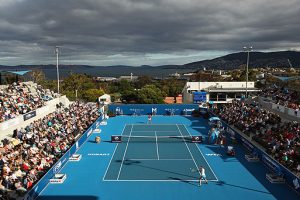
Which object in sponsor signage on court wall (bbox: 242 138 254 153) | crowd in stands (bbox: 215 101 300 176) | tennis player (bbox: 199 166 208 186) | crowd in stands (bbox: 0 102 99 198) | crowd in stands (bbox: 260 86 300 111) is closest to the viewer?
crowd in stands (bbox: 0 102 99 198)

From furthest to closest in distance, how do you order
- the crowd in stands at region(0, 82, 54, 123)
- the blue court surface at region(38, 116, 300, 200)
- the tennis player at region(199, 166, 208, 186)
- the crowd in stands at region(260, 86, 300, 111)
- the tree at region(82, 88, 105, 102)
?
the tree at region(82, 88, 105, 102) < the crowd in stands at region(260, 86, 300, 111) < the crowd in stands at region(0, 82, 54, 123) < the tennis player at region(199, 166, 208, 186) < the blue court surface at region(38, 116, 300, 200)

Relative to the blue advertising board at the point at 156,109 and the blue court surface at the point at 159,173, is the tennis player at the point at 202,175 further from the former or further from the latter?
the blue advertising board at the point at 156,109

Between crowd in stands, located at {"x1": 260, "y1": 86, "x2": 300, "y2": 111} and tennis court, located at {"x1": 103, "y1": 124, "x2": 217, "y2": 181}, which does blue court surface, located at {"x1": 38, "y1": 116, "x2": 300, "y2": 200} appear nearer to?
tennis court, located at {"x1": 103, "y1": 124, "x2": 217, "y2": 181}

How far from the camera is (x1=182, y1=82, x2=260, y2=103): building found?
5309 cm

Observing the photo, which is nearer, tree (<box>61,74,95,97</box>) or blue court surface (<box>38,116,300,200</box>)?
blue court surface (<box>38,116,300,200</box>)

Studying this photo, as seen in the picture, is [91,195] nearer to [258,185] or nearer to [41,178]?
[41,178]

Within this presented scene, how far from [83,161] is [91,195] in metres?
6.93

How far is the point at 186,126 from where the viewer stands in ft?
131

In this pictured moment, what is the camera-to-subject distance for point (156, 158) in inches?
1008

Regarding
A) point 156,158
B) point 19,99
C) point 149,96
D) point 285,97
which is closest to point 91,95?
point 149,96

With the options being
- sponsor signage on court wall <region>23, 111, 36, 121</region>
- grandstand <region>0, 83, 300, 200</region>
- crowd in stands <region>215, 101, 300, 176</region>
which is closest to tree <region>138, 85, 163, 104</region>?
crowd in stands <region>215, 101, 300, 176</region>

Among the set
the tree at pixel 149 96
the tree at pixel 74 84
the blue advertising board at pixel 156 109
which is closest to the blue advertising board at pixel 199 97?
the blue advertising board at pixel 156 109

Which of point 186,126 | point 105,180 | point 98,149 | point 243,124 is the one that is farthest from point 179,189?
point 186,126

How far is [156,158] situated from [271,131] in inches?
420
